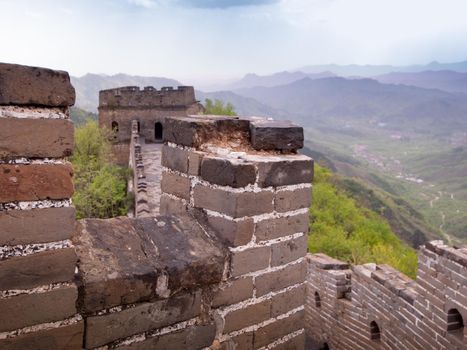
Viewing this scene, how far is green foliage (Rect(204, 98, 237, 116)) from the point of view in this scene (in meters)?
28.1

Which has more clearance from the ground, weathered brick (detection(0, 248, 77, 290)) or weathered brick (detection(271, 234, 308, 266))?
weathered brick (detection(0, 248, 77, 290))

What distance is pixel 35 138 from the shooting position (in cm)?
188

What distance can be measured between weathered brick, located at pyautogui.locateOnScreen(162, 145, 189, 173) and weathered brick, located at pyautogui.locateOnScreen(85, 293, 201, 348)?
2.73 ft

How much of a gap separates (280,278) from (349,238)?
58.4 ft

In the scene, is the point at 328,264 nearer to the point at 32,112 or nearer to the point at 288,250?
the point at 288,250

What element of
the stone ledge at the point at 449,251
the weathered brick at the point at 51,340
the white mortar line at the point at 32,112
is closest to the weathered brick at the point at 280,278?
the weathered brick at the point at 51,340

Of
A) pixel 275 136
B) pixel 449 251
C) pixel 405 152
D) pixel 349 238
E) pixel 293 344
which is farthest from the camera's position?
pixel 405 152

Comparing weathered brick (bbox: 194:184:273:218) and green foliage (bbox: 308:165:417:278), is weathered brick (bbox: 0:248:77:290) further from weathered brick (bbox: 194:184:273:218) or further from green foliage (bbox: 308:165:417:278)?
green foliage (bbox: 308:165:417:278)

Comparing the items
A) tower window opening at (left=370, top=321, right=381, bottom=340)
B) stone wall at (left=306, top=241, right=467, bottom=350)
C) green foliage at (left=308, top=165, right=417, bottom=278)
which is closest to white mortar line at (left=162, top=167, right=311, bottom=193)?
stone wall at (left=306, top=241, right=467, bottom=350)

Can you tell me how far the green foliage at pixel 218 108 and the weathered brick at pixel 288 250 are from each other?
25.0 metres

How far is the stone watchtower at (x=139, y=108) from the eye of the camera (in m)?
27.0

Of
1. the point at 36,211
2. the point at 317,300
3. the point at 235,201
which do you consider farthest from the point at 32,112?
the point at 317,300

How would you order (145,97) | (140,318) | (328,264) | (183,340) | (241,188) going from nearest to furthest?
1. (140,318)
2. (183,340)
3. (241,188)
4. (328,264)
5. (145,97)

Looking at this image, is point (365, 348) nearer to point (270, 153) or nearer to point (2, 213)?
point (270, 153)
